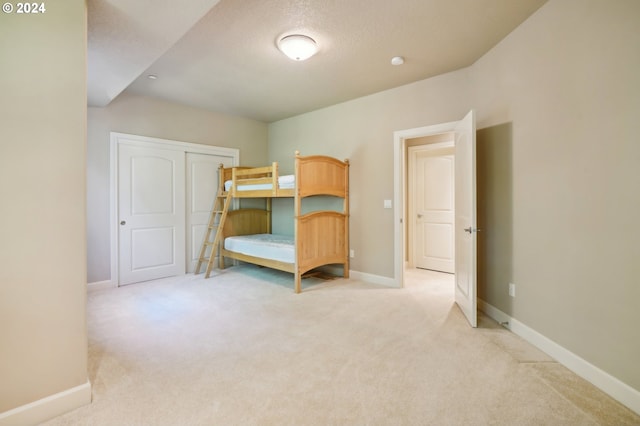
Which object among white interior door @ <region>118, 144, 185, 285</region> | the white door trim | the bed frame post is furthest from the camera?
the bed frame post

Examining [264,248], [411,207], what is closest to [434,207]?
[411,207]

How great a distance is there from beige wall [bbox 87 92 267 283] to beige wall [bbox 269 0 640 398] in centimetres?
350

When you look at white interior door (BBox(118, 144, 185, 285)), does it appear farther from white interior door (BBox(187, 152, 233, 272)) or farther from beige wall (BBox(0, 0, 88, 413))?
beige wall (BBox(0, 0, 88, 413))

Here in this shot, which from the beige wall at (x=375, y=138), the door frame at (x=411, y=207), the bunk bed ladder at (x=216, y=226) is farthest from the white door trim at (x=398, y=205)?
the bunk bed ladder at (x=216, y=226)

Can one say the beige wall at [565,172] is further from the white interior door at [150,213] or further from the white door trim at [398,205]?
the white interior door at [150,213]

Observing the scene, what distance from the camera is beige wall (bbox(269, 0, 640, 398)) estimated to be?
63.6 inches

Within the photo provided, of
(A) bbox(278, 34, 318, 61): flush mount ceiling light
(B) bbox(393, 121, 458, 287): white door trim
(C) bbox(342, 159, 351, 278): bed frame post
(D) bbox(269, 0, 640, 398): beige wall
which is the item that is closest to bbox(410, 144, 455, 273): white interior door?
(B) bbox(393, 121, 458, 287): white door trim

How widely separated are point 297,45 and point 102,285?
3707mm

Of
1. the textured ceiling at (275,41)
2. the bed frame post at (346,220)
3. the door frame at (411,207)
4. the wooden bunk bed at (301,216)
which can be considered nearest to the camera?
the textured ceiling at (275,41)

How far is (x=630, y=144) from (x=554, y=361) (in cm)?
145

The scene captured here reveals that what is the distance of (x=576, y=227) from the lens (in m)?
1.91

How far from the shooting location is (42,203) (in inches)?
58.6

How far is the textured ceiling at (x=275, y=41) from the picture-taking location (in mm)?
2092

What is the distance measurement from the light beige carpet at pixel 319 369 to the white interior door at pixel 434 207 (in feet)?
6.03
